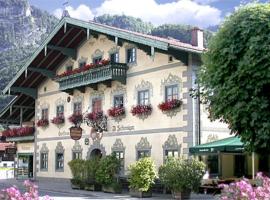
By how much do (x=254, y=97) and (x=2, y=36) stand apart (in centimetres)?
18180

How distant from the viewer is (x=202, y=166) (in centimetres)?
2169

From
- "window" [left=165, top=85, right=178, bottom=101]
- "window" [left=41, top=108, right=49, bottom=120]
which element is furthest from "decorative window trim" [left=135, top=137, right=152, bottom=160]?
"window" [left=41, top=108, right=49, bottom=120]

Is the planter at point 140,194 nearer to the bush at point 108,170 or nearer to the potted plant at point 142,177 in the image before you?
the potted plant at point 142,177

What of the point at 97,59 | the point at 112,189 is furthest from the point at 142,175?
the point at 97,59

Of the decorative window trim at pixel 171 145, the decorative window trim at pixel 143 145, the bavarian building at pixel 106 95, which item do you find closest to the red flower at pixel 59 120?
the bavarian building at pixel 106 95

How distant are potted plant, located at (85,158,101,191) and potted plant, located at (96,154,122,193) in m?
0.60

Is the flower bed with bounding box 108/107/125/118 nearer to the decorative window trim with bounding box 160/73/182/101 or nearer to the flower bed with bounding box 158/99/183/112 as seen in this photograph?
the decorative window trim with bounding box 160/73/182/101

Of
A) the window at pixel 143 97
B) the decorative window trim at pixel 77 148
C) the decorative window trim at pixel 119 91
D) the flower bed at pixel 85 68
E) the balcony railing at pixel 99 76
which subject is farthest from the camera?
the decorative window trim at pixel 77 148

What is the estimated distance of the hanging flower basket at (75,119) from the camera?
30.8 m

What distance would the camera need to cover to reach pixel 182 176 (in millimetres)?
21141

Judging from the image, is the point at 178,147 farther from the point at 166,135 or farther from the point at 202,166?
the point at 202,166

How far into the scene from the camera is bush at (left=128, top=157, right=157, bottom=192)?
22.9 m

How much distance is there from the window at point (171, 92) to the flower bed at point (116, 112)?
10.6ft

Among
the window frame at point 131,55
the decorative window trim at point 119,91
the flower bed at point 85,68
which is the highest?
the window frame at point 131,55
